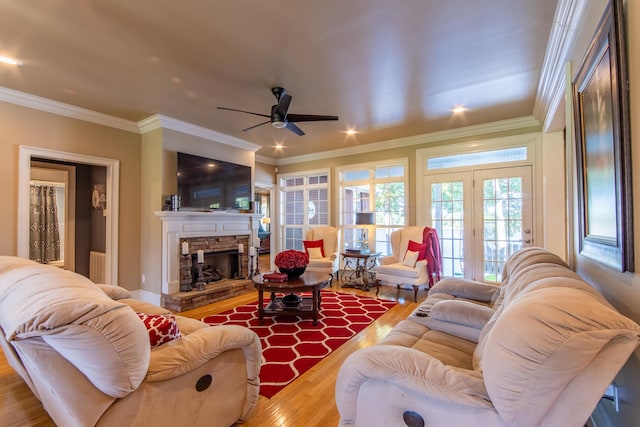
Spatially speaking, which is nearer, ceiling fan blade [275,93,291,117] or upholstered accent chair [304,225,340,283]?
ceiling fan blade [275,93,291,117]

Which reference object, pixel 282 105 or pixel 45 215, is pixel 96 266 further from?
pixel 282 105

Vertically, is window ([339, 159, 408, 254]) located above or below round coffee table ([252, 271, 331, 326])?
above

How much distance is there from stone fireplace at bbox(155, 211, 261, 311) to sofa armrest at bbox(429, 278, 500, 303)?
3.14 m

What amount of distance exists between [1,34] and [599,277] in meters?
4.48

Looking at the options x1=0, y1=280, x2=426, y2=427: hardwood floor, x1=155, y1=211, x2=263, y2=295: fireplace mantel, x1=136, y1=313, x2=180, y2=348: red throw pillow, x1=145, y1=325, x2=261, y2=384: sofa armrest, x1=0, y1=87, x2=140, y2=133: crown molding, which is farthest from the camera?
x1=155, y1=211, x2=263, y2=295: fireplace mantel

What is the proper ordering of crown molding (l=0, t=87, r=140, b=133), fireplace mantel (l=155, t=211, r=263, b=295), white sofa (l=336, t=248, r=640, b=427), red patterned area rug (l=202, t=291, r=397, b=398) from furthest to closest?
fireplace mantel (l=155, t=211, r=263, b=295), crown molding (l=0, t=87, r=140, b=133), red patterned area rug (l=202, t=291, r=397, b=398), white sofa (l=336, t=248, r=640, b=427)

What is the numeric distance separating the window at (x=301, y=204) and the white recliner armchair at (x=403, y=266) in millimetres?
1799

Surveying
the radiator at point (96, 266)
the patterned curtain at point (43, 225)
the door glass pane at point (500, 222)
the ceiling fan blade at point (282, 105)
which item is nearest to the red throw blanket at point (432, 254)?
the door glass pane at point (500, 222)

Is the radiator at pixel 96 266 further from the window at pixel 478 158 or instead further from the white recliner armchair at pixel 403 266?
the window at pixel 478 158

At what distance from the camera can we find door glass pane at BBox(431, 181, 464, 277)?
16.0 ft

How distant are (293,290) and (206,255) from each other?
217 centimetres

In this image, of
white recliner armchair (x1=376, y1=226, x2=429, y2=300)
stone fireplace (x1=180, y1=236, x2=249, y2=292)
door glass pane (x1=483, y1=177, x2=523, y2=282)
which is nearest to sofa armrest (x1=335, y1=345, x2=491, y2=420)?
white recliner armchair (x1=376, y1=226, x2=429, y2=300)

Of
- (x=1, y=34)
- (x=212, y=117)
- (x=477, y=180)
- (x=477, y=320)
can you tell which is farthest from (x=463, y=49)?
(x=1, y=34)

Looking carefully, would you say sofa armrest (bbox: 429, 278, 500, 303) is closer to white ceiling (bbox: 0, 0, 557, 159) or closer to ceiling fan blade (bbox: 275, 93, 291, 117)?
white ceiling (bbox: 0, 0, 557, 159)
